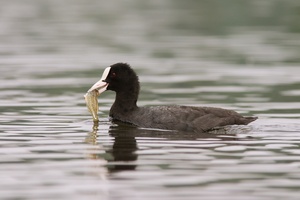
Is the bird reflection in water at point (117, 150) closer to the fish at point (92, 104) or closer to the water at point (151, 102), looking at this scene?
the water at point (151, 102)

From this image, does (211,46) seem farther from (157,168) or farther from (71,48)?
(157,168)

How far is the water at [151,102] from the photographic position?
13.4 metres

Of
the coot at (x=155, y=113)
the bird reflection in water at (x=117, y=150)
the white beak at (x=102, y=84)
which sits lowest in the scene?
the bird reflection in water at (x=117, y=150)

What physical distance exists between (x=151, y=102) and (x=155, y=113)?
4301 millimetres

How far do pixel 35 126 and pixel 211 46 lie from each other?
17479mm

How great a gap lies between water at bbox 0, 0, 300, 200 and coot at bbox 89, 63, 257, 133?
28 centimetres

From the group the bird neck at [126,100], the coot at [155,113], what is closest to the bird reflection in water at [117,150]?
the coot at [155,113]

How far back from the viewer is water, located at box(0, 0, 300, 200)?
43.9 ft

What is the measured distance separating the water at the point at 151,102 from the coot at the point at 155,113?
0.28 meters

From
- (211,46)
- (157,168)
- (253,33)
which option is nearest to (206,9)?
(253,33)

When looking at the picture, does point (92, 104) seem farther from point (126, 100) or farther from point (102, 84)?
point (126, 100)

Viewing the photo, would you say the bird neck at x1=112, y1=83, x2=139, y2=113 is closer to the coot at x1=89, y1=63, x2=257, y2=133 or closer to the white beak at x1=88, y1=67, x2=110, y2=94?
the coot at x1=89, y1=63, x2=257, y2=133

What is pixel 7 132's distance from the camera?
1814 cm

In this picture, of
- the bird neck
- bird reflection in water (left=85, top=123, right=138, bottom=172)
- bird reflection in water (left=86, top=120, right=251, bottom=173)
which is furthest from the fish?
bird reflection in water (left=85, top=123, right=138, bottom=172)
